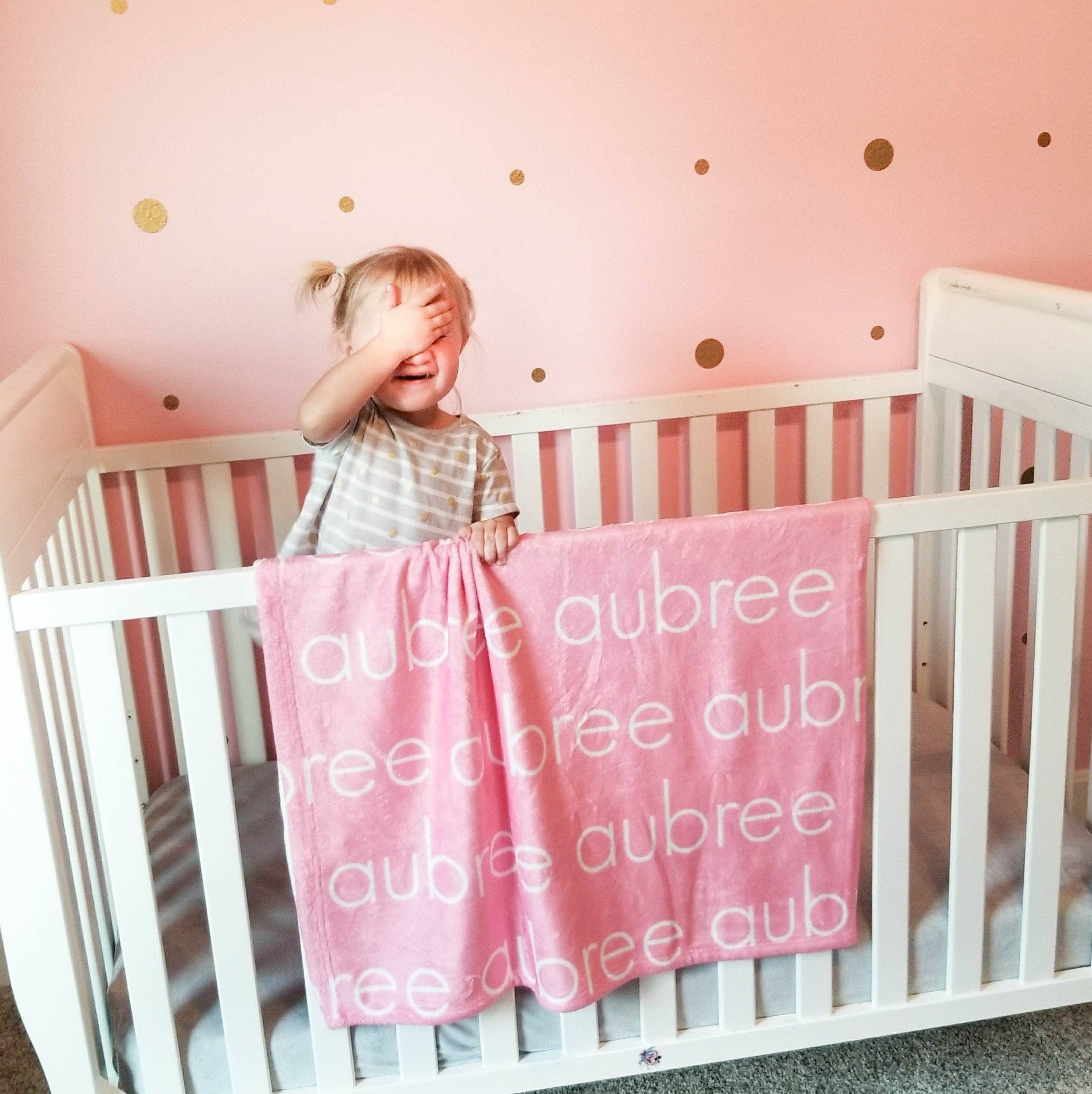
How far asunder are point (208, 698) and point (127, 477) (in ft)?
2.22

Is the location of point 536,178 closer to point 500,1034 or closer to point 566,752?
point 566,752

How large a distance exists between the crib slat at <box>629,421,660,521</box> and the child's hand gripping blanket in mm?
622

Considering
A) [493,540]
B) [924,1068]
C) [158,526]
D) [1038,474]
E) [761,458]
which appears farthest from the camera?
[761,458]

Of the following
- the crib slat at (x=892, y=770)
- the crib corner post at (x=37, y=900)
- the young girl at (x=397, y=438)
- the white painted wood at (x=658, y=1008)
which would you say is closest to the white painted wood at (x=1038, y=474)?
the crib slat at (x=892, y=770)

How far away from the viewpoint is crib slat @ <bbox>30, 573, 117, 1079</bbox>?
3.79 ft

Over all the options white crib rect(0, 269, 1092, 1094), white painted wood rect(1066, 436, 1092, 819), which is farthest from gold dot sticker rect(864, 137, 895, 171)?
white painted wood rect(1066, 436, 1092, 819)

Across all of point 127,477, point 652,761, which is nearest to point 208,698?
point 652,761

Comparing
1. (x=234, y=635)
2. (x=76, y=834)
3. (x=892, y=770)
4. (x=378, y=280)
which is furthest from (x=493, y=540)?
(x=234, y=635)

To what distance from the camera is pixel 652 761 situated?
3.69 feet

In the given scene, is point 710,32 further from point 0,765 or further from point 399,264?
point 0,765

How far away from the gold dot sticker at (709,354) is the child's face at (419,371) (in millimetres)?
558

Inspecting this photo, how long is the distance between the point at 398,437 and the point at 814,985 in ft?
2.18

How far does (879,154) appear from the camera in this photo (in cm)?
170

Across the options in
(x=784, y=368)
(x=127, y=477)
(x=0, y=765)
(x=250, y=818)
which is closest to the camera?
(x=0, y=765)
